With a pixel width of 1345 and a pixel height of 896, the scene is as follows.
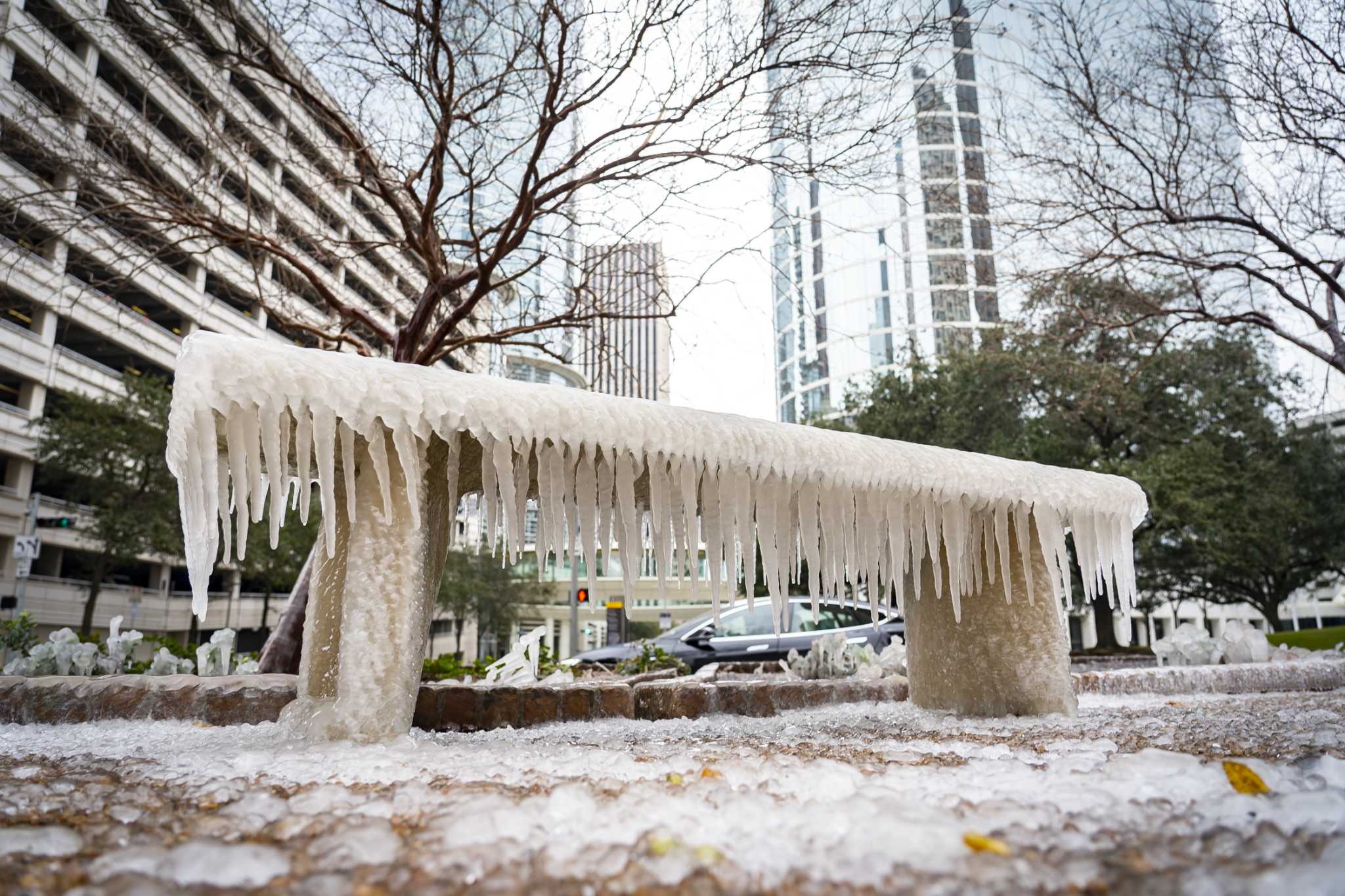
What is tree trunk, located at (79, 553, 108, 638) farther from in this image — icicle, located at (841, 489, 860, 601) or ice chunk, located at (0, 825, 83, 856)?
ice chunk, located at (0, 825, 83, 856)

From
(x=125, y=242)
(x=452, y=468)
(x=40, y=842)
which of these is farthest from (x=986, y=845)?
(x=125, y=242)

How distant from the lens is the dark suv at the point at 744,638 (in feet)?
32.7

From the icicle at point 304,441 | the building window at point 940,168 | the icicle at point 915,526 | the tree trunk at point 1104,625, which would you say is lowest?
the tree trunk at point 1104,625

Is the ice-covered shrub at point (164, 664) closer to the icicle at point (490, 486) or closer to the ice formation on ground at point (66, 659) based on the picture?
the ice formation on ground at point (66, 659)

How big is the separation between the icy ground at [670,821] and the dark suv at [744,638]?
300 inches

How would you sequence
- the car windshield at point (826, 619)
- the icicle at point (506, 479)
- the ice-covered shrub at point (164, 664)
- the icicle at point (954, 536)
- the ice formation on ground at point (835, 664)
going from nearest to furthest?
1. the icicle at point (506, 479)
2. the icicle at point (954, 536)
3. the ice-covered shrub at point (164, 664)
4. the ice formation on ground at point (835, 664)
5. the car windshield at point (826, 619)

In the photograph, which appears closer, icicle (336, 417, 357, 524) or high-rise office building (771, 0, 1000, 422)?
icicle (336, 417, 357, 524)

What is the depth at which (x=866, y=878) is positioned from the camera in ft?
3.46

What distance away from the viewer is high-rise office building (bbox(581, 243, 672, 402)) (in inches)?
303

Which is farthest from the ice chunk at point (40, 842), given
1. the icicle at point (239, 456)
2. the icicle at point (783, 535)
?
the icicle at point (783, 535)

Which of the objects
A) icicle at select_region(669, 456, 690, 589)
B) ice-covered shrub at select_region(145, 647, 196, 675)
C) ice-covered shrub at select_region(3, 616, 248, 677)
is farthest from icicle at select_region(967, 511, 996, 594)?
ice-covered shrub at select_region(145, 647, 196, 675)

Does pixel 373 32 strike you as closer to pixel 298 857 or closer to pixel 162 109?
pixel 298 857

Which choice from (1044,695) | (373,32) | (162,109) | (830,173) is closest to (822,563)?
(1044,695)

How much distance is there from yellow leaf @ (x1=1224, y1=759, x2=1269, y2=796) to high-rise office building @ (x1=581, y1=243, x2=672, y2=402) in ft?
20.4
